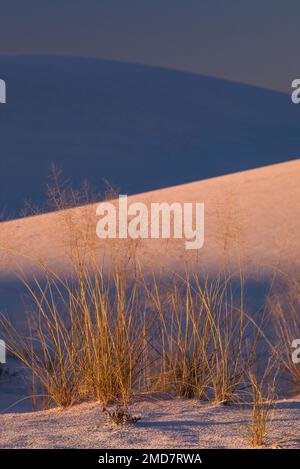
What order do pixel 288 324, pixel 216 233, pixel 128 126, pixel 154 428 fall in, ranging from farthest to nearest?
pixel 128 126 → pixel 216 233 → pixel 288 324 → pixel 154 428

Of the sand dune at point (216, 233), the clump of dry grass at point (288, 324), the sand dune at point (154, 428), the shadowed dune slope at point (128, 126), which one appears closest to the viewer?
the sand dune at point (154, 428)

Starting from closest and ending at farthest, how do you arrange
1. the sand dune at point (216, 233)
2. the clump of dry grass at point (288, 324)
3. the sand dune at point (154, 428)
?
the sand dune at point (154, 428) → the clump of dry grass at point (288, 324) → the sand dune at point (216, 233)

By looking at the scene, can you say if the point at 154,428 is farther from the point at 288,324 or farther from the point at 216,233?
the point at 216,233

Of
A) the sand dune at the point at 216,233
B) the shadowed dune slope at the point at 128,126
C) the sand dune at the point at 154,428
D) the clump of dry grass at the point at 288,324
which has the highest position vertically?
the shadowed dune slope at the point at 128,126

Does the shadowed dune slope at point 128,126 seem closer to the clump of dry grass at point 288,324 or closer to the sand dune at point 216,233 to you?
the sand dune at point 216,233

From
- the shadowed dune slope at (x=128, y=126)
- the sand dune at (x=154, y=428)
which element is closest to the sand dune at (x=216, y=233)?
the sand dune at (x=154, y=428)

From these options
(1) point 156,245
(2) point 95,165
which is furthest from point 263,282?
(2) point 95,165

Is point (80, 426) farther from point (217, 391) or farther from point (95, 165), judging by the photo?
point (95, 165)

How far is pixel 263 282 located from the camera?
7441mm

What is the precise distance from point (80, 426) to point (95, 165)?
12.4 meters

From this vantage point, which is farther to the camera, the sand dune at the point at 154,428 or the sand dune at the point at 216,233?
the sand dune at the point at 216,233

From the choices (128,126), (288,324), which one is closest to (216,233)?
(288,324)

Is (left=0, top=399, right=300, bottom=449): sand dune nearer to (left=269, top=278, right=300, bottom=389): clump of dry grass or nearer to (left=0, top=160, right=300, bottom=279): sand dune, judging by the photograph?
(left=269, top=278, right=300, bottom=389): clump of dry grass

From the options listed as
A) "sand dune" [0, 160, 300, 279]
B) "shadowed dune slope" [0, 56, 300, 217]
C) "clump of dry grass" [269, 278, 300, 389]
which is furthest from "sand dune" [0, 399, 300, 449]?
"shadowed dune slope" [0, 56, 300, 217]
